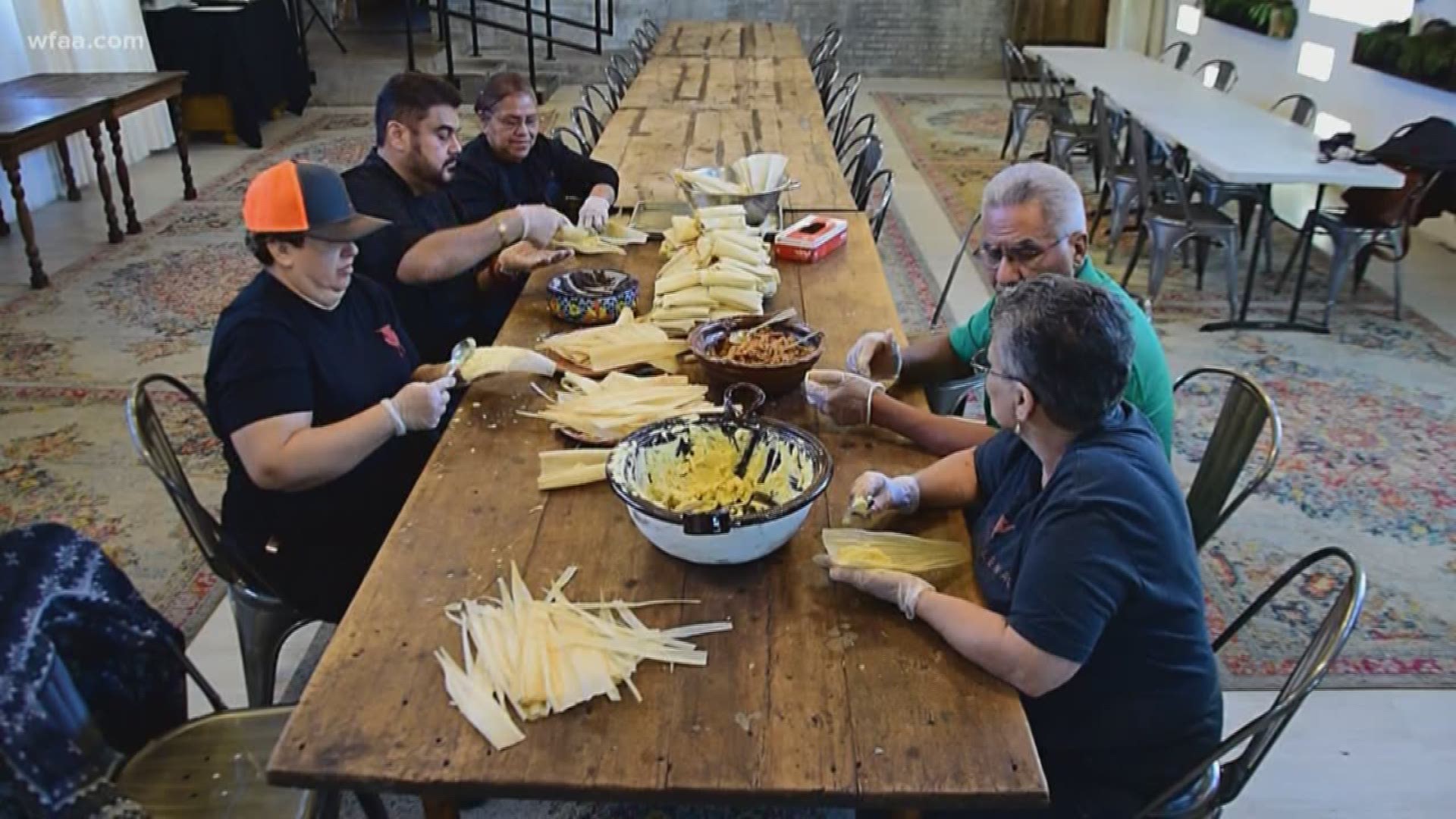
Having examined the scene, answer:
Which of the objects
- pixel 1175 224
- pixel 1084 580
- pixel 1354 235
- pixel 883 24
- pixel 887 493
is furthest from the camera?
pixel 883 24

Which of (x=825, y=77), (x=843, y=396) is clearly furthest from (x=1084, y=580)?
(x=825, y=77)

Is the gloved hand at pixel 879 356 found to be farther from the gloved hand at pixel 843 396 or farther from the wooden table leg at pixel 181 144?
the wooden table leg at pixel 181 144

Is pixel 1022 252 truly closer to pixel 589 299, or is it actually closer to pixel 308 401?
pixel 589 299

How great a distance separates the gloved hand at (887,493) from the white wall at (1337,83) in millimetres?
5091

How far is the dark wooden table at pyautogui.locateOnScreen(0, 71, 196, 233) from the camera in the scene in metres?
5.27

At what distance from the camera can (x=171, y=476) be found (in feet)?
6.25

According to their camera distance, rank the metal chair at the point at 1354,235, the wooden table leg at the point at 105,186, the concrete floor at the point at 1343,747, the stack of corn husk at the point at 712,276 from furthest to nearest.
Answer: the wooden table leg at the point at 105,186, the metal chair at the point at 1354,235, the stack of corn husk at the point at 712,276, the concrete floor at the point at 1343,747

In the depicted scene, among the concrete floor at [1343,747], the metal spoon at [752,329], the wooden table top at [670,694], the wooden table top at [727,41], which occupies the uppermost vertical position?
the wooden table top at [727,41]

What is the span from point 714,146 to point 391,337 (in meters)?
2.05

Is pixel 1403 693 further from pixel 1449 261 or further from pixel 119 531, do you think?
pixel 1449 261

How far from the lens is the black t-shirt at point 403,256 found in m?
2.60

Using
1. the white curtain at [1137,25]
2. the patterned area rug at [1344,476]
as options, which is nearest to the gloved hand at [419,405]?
the patterned area rug at [1344,476]

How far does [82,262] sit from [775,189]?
12.6 ft

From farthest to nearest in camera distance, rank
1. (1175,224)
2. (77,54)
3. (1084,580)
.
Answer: (77,54) < (1175,224) < (1084,580)
